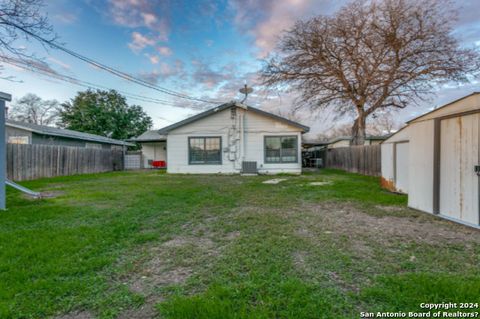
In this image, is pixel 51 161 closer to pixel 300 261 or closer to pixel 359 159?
pixel 300 261

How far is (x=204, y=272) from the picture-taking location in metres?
2.55

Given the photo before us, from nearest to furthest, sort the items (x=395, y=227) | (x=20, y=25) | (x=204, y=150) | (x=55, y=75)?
1. (x=395, y=227)
2. (x=20, y=25)
3. (x=55, y=75)
4. (x=204, y=150)

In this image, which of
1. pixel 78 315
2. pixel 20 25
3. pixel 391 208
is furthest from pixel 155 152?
pixel 78 315

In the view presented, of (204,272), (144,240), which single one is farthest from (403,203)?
(144,240)

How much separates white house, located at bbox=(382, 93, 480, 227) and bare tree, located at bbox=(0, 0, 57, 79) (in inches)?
332

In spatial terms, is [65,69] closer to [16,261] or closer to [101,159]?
[101,159]

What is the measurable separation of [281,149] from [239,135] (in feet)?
8.17

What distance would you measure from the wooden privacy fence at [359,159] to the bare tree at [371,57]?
1954 mm

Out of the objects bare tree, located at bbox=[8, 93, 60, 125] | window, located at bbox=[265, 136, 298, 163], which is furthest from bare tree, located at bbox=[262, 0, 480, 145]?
bare tree, located at bbox=[8, 93, 60, 125]

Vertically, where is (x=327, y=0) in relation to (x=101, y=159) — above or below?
above

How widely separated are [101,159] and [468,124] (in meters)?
18.3

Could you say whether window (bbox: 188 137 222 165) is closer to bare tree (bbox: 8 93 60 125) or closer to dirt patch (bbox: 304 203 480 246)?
dirt patch (bbox: 304 203 480 246)

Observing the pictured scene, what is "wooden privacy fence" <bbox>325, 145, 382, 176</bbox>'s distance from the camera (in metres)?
12.3

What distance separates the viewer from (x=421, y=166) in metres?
5.00
